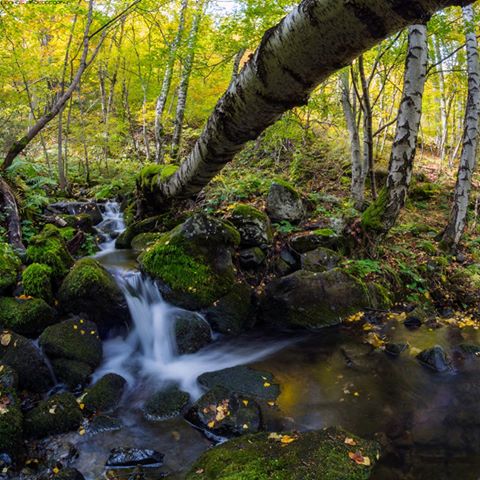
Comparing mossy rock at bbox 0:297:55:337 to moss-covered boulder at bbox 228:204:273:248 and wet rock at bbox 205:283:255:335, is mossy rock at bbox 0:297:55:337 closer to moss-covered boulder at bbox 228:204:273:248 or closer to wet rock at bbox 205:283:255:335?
wet rock at bbox 205:283:255:335

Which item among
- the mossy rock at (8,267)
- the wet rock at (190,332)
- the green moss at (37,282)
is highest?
the mossy rock at (8,267)

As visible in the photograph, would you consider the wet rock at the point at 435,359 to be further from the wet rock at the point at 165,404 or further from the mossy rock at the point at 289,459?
the wet rock at the point at 165,404

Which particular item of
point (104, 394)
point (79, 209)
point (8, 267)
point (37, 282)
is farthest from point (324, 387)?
point (79, 209)

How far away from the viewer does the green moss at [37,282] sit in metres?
5.23

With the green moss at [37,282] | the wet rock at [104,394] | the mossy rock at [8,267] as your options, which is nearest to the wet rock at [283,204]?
the green moss at [37,282]

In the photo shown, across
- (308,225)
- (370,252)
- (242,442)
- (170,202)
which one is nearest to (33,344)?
(242,442)

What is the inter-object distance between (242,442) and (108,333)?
3.01 meters

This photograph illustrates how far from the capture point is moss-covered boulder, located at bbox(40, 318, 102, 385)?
15.3ft

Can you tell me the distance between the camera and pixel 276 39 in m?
1.66

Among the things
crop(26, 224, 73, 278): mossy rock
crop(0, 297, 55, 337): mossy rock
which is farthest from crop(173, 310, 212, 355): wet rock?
crop(26, 224, 73, 278): mossy rock

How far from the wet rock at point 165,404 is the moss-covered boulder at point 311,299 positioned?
2.40m

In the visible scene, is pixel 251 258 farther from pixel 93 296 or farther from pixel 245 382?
pixel 93 296

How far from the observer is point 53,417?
3896 mm

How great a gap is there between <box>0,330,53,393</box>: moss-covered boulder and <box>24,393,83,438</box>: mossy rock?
45cm
